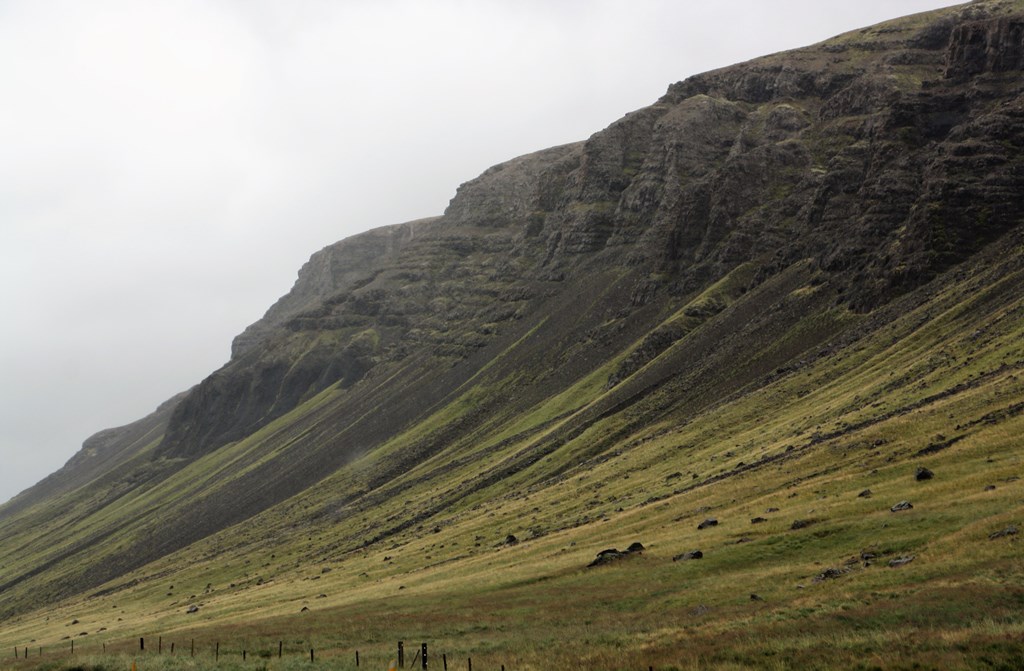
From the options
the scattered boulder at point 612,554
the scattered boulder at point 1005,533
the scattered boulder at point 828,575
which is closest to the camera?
the scattered boulder at point 1005,533

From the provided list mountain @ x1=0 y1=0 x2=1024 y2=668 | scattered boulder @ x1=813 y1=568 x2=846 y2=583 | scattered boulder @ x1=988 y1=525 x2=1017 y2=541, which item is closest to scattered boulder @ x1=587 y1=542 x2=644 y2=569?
mountain @ x1=0 y1=0 x2=1024 y2=668

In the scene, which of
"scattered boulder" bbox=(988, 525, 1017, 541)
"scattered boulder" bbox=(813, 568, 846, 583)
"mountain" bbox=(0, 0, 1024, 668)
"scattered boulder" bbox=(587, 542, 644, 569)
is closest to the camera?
"scattered boulder" bbox=(988, 525, 1017, 541)

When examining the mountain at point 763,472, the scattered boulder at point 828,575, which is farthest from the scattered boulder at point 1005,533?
the scattered boulder at point 828,575

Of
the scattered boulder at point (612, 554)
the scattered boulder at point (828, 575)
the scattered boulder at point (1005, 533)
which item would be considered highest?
the scattered boulder at point (1005, 533)

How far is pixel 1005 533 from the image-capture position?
39.7m

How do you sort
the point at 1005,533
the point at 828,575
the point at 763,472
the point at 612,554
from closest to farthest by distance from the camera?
the point at 1005,533 < the point at 828,575 < the point at 612,554 < the point at 763,472

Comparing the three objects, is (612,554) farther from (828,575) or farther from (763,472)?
(763,472)

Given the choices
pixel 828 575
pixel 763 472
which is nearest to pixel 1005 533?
pixel 828 575

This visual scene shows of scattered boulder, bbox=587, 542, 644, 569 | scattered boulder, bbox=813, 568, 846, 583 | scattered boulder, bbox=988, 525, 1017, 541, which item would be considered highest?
scattered boulder, bbox=988, 525, 1017, 541

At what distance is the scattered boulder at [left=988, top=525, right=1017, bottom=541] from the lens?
130ft

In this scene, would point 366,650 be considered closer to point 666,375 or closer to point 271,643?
point 271,643

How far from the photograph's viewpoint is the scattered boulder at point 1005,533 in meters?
39.5

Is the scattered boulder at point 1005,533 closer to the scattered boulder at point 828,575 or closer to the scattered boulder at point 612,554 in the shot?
the scattered boulder at point 828,575

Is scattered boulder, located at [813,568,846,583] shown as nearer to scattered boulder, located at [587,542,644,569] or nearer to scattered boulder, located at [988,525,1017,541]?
scattered boulder, located at [988,525,1017,541]
